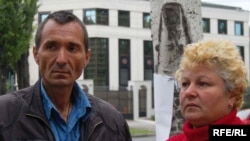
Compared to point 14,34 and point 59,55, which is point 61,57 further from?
point 14,34

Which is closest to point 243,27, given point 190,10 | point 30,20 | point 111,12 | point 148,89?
point 111,12

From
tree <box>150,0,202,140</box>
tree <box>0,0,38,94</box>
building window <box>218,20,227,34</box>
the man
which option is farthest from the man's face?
building window <box>218,20,227,34</box>

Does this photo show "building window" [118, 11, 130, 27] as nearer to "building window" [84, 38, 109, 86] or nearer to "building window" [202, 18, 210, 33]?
"building window" [84, 38, 109, 86]

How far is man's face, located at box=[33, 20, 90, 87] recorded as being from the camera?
2.86 meters

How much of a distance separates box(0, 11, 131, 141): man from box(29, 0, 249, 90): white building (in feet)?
142

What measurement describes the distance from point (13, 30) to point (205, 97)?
50.9 ft

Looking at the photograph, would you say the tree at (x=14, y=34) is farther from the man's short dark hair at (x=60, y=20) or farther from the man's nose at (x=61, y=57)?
the man's nose at (x=61, y=57)

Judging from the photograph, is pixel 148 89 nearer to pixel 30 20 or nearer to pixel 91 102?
pixel 30 20

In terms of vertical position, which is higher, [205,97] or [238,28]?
[238,28]

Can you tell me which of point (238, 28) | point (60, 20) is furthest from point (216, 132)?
point (238, 28)

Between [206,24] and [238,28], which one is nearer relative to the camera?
[206,24]

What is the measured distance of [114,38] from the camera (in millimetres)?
48156

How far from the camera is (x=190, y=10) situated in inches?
168

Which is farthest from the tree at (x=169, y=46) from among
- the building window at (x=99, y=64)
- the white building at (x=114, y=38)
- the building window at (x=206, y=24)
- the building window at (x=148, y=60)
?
→ the building window at (x=206, y=24)
